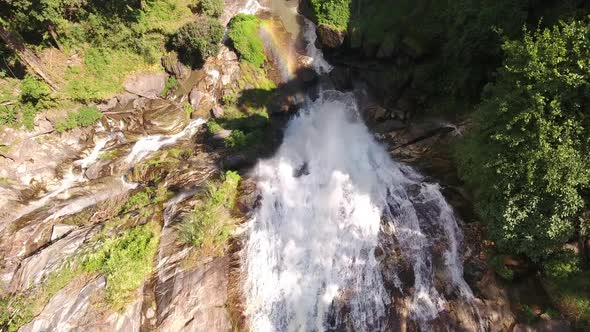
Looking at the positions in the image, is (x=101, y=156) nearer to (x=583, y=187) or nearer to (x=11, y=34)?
(x=11, y=34)

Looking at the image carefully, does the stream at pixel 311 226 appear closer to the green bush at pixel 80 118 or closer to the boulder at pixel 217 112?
the green bush at pixel 80 118

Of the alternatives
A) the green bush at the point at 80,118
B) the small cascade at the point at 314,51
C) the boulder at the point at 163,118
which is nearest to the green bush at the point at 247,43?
the small cascade at the point at 314,51

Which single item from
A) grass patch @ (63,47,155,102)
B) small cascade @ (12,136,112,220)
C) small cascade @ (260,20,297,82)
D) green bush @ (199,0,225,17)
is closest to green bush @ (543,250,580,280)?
small cascade @ (260,20,297,82)

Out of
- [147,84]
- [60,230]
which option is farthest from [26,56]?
[60,230]

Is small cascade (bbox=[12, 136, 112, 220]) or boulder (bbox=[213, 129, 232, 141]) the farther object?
boulder (bbox=[213, 129, 232, 141])

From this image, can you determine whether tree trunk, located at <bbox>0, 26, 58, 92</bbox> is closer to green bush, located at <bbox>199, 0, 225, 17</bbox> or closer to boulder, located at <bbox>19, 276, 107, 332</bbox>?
green bush, located at <bbox>199, 0, 225, 17</bbox>

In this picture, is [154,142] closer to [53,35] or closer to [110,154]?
[110,154]
